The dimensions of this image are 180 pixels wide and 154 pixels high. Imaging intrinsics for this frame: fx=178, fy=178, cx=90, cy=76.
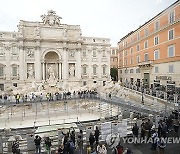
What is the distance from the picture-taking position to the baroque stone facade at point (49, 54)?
3584 cm

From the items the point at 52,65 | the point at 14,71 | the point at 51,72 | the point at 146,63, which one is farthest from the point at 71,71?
the point at 146,63

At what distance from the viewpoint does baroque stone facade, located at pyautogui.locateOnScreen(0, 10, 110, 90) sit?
35.8 m

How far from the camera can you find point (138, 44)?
131 feet

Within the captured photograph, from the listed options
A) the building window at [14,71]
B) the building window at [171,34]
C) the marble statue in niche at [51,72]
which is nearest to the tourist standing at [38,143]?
the building window at [171,34]

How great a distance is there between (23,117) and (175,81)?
22.9 metres

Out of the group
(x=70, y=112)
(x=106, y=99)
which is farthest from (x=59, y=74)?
(x=106, y=99)

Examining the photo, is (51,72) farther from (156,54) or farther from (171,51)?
(171,51)

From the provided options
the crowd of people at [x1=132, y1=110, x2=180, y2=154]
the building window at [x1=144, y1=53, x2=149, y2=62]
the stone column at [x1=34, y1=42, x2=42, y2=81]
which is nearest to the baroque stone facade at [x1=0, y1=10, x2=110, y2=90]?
the stone column at [x1=34, y1=42, x2=42, y2=81]

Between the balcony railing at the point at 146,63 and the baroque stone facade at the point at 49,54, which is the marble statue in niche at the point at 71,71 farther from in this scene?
the balcony railing at the point at 146,63

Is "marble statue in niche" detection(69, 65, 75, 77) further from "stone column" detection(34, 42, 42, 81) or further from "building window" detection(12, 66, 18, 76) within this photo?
"building window" detection(12, 66, 18, 76)

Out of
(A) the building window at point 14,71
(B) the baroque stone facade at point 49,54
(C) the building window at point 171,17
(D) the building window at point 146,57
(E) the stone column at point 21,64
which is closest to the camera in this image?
(C) the building window at point 171,17

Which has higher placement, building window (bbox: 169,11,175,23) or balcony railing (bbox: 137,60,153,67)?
building window (bbox: 169,11,175,23)

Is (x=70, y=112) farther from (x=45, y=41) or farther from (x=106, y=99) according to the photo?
(x=45, y=41)

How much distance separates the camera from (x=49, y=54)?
39.9 metres
